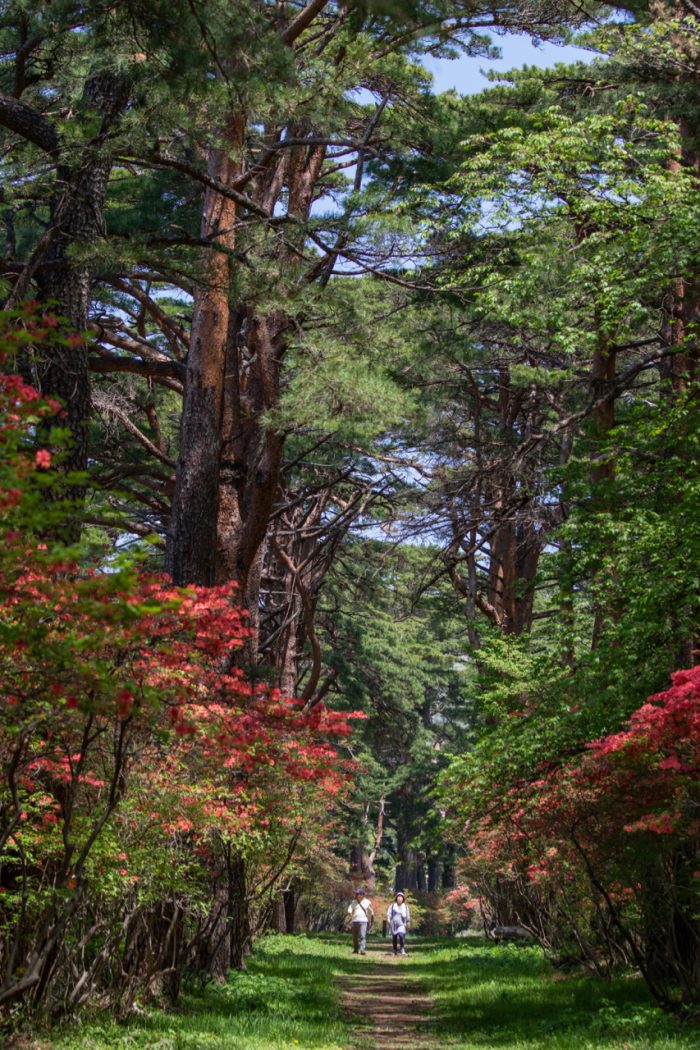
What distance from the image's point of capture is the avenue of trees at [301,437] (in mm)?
6344

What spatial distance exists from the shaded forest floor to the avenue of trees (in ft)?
1.48

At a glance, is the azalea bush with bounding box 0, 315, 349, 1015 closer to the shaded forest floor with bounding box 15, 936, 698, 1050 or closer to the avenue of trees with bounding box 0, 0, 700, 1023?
the avenue of trees with bounding box 0, 0, 700, 1023

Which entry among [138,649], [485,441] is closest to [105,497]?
[485,441]

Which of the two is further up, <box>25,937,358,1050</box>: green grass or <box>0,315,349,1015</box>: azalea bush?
<box>0,315,349,1015</box>: azalea bush

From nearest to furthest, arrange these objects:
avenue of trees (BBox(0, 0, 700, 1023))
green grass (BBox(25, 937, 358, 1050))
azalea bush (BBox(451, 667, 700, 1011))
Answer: avenue of trees (BBox(0, 0, 700, 1023)) → green grass (BBox(25, 937, 358, 1050)) → azalea bush (BBox(451, 667, 700, 1011))

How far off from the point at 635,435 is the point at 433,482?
7143 mm

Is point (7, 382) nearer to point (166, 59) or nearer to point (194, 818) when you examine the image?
point (194, 818)

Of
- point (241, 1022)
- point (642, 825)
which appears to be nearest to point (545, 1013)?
point (241, 1022)

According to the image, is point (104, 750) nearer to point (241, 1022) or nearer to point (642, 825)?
point (241, 1022)

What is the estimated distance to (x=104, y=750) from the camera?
→ 6.88 metres

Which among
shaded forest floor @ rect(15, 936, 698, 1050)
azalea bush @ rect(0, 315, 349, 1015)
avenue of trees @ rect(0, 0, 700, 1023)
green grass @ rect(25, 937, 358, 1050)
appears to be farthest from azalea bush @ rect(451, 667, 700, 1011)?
green grass @ rect(25, 937, 358, 1050)

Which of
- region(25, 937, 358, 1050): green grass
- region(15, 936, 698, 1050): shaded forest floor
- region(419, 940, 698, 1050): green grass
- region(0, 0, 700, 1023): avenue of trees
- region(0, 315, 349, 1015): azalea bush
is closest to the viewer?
region(0, 315, 349, 1015): azalea bush

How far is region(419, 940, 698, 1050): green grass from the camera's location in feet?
26.3

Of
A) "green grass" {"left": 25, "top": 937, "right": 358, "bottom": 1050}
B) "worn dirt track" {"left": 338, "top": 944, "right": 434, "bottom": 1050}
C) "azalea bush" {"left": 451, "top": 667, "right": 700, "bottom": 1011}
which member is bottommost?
"worn dirt track" {"left": 338, "top": 944, "right": 434, "bottom": 1050}
